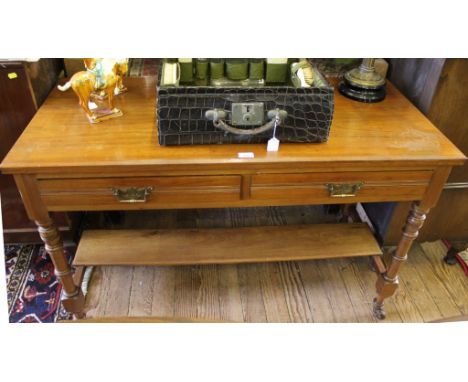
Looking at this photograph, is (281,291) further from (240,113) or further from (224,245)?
(240,113)

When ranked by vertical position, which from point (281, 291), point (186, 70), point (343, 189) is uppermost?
point (186, 70)

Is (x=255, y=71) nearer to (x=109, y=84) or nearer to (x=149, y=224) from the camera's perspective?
(x=109, y=84)

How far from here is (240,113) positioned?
102cm

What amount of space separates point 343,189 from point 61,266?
919 mm

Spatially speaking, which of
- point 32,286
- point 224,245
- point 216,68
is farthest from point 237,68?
point 32,286

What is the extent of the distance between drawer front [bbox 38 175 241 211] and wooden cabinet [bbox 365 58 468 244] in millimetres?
736

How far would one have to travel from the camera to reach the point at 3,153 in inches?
51.8

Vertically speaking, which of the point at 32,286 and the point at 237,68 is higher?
the point at 237,68

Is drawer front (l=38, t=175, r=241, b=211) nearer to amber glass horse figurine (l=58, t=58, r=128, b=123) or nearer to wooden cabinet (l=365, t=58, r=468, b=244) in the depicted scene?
amber glass horse figurine (l=58, t=58, r=128, b=123)

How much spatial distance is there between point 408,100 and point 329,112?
1.53 feet

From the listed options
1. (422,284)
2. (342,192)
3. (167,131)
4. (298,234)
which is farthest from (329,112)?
(422,284)

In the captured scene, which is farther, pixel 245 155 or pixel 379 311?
pixel 379 311

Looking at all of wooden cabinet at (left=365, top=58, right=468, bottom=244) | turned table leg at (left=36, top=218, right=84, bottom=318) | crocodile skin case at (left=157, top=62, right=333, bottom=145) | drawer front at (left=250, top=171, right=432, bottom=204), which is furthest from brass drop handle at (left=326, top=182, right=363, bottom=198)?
turned table leg at (left=36, top=218, right=84, bottom=318)

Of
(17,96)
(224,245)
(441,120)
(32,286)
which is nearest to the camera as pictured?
(17,96)
